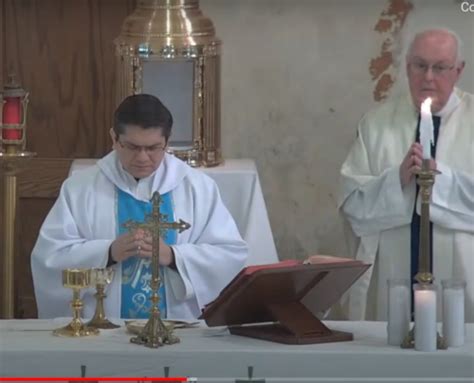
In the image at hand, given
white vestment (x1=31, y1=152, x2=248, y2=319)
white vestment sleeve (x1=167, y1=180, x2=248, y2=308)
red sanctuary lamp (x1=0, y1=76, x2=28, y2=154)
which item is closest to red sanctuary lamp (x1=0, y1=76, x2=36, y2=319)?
red sanctuary lamp (x1=0, y1=76, x2=28, y2=154)

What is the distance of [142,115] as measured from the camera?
529cm

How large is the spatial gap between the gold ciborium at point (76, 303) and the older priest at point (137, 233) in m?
0.81

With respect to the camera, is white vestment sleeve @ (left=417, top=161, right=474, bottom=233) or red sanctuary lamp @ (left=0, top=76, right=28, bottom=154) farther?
white vestment sleeve @ (left=417, top=161, right=474, bottom=233)

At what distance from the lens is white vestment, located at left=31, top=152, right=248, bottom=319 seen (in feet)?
17.7

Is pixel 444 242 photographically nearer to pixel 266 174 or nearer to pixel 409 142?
pixel 409 142

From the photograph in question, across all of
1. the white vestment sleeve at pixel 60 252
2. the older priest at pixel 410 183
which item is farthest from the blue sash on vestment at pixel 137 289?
the older priest at pixel 410 183

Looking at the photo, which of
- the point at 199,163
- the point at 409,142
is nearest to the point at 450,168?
the point at 409,142

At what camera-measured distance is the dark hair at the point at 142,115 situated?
5.29 meters

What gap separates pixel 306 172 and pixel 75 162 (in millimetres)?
1198

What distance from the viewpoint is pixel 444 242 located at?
6250 millimetres

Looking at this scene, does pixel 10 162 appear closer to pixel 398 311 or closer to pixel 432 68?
pixel 432 68

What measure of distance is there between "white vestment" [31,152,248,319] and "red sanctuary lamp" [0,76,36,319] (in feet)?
0.56

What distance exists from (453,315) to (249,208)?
85.3 inches

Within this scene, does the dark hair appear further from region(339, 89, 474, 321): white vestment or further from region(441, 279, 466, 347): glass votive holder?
region(441, 279, 466, 347): glass votive holder
